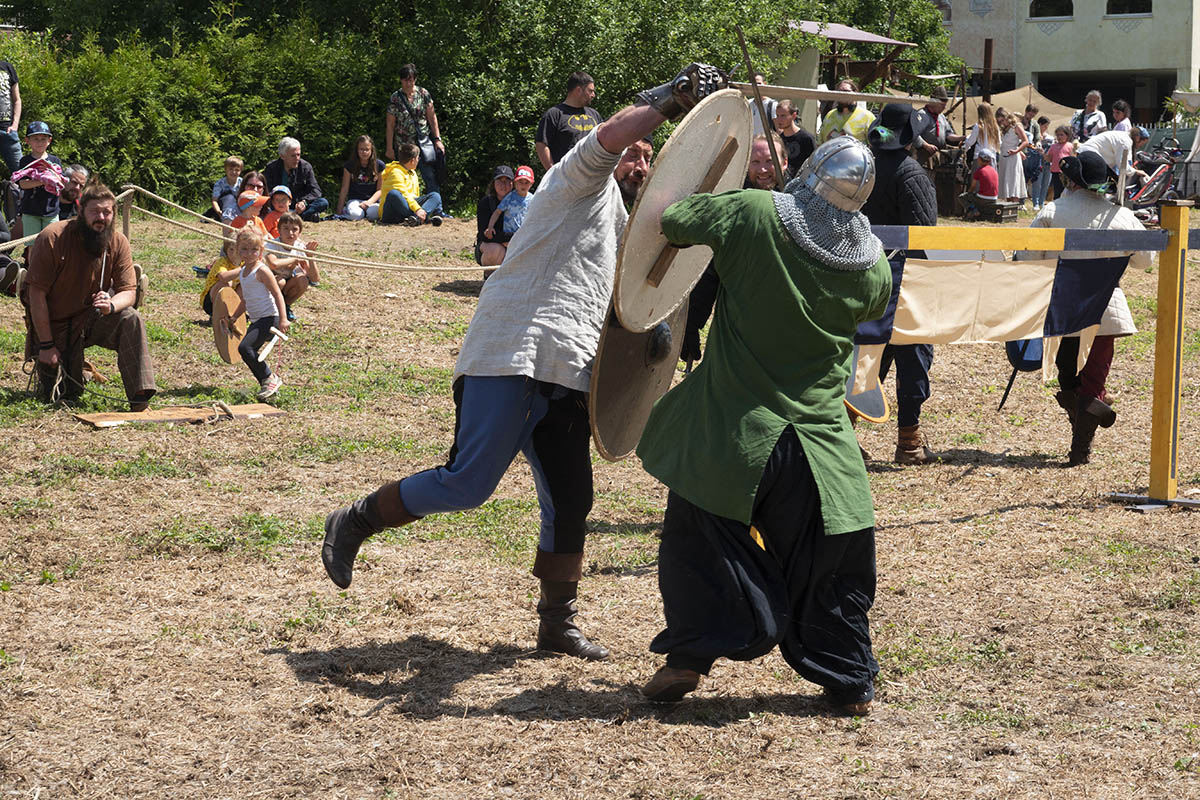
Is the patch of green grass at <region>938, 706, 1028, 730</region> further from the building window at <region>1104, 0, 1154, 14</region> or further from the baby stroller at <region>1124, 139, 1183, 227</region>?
the building window at <region>1104, 0, 1154, 14</region>

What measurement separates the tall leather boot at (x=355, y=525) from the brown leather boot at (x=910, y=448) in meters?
3.93

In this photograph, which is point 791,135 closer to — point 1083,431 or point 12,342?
point 1083,431

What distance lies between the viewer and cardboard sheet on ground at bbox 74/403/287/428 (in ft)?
25.4

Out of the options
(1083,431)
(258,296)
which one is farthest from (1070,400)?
(258,296)

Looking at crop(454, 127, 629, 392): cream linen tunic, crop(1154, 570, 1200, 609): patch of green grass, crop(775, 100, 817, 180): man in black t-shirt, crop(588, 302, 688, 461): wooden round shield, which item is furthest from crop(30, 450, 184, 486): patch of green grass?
crop(775, 100, 817, 180): man in black t-shirt

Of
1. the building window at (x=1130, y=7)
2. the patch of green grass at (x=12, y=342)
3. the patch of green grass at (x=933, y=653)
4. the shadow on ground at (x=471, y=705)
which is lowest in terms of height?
the patch of green grass at (x=933, y=653)

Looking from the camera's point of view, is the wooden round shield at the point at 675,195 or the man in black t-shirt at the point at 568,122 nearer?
the wooden round shield at the point at 675,195

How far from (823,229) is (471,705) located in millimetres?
1730

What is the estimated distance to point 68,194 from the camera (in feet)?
33.4

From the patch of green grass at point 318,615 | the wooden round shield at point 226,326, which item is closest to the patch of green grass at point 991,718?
the patch of green grass at point 318,615

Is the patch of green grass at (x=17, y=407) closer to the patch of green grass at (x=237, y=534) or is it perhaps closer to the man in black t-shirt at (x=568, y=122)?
the patch of green grass at (x=237, y=534)

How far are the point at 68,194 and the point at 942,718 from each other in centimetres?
839

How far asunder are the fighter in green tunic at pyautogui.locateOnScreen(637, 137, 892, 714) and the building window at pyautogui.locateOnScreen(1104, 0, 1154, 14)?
4318 centimetres

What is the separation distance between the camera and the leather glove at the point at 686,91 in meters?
3.89
